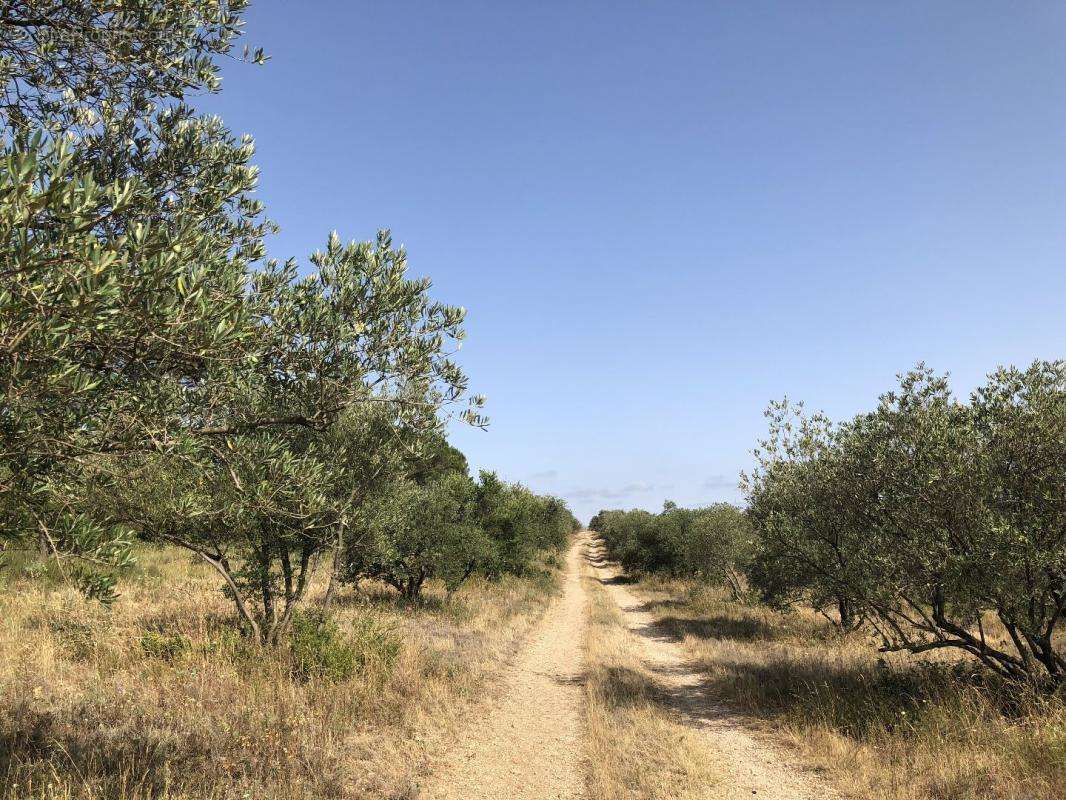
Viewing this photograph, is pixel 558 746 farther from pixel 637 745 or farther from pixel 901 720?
pixel 901 720

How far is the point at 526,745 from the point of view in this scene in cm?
1116

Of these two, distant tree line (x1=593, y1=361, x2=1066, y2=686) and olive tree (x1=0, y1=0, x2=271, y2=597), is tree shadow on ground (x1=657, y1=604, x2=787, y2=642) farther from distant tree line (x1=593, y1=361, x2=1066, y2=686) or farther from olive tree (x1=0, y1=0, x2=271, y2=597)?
olive tree (x1=0, y1=0, x2=271, y2=597)

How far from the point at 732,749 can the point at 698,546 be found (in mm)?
31740

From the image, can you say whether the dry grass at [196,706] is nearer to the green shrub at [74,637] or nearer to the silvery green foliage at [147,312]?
the green shrub at [74,637]

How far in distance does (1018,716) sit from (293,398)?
14.1 metres

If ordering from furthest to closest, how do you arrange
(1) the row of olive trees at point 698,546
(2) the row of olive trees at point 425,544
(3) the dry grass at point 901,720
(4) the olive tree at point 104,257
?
(1) the row of olive trees at point 698,546
(2) the row of olive trees at point 425,544
(3) the dry grass at point 901,720
(4) the olive tree at point 104,257

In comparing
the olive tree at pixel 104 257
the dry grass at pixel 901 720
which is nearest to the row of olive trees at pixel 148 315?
the olive tree at pixel 104 257

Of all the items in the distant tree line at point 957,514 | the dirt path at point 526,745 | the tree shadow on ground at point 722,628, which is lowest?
the tree shadow on ground at point 722,628

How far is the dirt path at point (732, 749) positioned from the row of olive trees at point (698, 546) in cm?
1252

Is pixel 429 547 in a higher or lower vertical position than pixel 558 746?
higher

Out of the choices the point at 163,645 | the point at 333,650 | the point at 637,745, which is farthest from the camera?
the point at 333,650

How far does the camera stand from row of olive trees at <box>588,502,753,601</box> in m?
34.5

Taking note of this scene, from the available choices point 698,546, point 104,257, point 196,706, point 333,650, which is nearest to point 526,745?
point 333,650

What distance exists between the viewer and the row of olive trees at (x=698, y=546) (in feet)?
113
